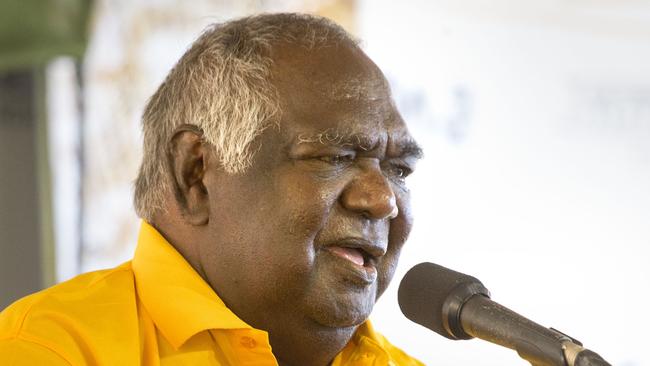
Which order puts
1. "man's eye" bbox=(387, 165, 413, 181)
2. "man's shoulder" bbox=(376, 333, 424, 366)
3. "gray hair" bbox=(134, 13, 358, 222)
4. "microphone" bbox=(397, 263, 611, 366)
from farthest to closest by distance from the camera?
"man's shoulder" bbox=(376, 333, 424, 366) → "man's eye" bbox=(387, 165, 413, 181) → "gray hair" bbox=(134, 13, 358, 222) → "microphone" bbox=(397, 263, 611, 366)

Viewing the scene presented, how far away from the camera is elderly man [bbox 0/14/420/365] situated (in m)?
2.09

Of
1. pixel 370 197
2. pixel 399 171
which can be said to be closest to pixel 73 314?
pixel 370 197

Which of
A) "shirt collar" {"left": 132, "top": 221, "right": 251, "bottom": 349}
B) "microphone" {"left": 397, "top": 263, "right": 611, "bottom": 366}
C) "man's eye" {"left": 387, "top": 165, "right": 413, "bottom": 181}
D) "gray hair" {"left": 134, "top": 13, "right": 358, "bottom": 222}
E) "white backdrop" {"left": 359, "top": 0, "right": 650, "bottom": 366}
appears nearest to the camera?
"microphone" {"left": 397, "top": 263, "right": 611, "bottom": 366}

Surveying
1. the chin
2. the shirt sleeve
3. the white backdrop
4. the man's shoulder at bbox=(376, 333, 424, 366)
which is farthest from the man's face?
the white backdrop

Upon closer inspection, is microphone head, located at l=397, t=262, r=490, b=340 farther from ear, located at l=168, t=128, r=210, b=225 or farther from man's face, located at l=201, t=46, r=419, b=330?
ear, located at l=168, t=128, r=210, b=225

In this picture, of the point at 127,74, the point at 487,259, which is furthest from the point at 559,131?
the point at 127,74

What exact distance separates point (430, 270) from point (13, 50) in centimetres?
238

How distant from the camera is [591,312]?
387 centimetres

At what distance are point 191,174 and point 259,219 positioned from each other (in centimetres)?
22

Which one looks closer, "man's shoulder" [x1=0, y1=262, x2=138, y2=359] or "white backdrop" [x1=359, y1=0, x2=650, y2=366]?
"man's shoulder" [x1=0, y1=262, x2=138, y2=359]

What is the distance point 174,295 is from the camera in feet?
7.05

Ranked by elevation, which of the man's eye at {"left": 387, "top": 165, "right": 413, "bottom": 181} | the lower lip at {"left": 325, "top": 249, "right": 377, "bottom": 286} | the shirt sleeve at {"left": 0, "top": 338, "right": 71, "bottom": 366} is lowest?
the shirt sleeve at {"left": 0, "top": 338, "right": 71, "bottom": 366}

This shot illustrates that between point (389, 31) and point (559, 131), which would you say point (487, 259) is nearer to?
point (559, 131)

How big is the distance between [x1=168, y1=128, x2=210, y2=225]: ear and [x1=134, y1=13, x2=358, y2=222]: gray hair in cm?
2
